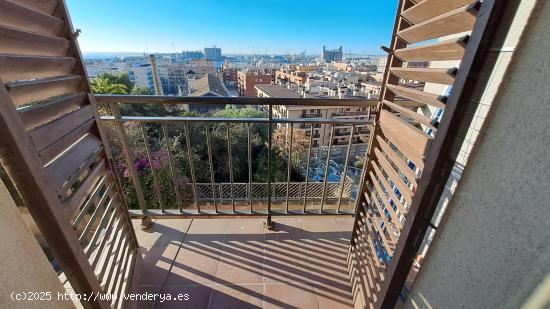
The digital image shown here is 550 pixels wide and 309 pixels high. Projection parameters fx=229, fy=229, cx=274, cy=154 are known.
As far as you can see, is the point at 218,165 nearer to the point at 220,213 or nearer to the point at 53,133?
the point at 220,213

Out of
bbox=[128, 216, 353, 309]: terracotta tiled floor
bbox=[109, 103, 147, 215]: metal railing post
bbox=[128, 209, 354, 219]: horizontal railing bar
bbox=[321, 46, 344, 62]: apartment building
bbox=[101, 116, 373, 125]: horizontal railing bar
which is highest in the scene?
bbox=[321, 46, 344, 62]: apartment building

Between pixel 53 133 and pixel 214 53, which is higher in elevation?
pixel 214 53

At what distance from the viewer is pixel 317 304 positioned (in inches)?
62.2

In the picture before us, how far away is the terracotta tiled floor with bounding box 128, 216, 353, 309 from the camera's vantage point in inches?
63.1

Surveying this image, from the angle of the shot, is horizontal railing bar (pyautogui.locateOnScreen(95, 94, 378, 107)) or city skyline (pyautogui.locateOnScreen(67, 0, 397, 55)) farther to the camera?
city skyline (pyautogui.locateOnScreen(67, 0, 397, 55))

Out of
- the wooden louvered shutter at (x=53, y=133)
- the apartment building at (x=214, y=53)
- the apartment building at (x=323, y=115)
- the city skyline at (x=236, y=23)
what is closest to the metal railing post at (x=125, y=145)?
the wooden louvered shutter at (x=53, y=133)

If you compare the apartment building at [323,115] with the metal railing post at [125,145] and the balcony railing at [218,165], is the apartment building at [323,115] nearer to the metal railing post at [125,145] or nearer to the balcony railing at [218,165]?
the balcony railing at [218,165]

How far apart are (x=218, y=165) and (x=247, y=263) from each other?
8819mm

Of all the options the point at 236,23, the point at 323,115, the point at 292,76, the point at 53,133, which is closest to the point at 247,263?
the point at 53,133

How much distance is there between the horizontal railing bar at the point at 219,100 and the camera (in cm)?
151

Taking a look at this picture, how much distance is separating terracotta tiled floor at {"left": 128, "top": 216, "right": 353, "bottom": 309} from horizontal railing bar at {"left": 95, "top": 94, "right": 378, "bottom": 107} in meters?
1.19

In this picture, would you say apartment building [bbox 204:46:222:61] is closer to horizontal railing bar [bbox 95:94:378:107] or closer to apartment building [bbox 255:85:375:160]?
apartment building [bbox 255:85:375:160]

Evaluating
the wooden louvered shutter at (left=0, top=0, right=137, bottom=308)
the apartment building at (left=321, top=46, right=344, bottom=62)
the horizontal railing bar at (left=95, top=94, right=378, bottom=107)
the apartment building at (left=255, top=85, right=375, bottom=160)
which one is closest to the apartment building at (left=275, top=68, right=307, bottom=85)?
the apartment building at (left=255, top=85, right=375, bottom=160)

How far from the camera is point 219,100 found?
5.08 feet
